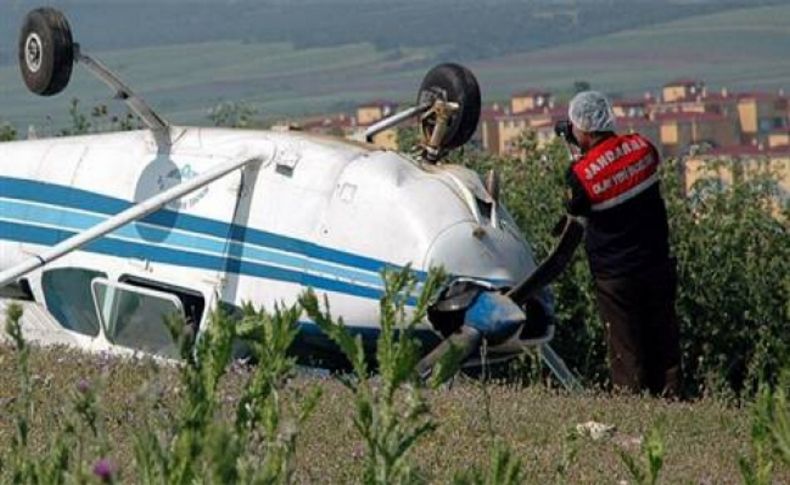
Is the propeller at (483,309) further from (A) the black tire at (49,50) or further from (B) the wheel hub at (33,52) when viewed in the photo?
(B) the wheel hub at (33,52)

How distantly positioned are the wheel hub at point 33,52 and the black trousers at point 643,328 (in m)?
3.06

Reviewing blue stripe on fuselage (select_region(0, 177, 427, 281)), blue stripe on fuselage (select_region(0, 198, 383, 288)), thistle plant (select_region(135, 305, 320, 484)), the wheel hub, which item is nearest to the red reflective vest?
blue stripe on fuselage (select_region(0, 177, 427, 281))

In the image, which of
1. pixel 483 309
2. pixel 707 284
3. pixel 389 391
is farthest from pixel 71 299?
pixel 389 391

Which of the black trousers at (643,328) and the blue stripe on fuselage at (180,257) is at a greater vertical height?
the blue stripe on fuselage at (180,257)

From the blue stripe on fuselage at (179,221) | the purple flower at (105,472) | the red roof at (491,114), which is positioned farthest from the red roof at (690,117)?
the purple flower at (105,472)

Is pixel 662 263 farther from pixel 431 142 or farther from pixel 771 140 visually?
pixel 771 140

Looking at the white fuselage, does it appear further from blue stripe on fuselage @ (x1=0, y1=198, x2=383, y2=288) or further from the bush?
the bush

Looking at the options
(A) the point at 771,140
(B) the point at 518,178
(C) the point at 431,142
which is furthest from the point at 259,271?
(A) the point at 771,140

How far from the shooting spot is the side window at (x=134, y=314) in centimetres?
1247

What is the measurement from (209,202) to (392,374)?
22.8 ft

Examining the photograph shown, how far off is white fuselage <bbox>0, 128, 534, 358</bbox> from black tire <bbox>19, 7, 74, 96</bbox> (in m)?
0.42

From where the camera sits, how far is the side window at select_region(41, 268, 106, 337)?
12.9 m

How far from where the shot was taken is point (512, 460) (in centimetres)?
539

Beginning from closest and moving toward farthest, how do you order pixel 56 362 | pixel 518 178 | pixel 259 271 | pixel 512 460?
1. pixel 512 460
2. pixel 56 362
3. pixel 259 271
4. pixel 518 178
